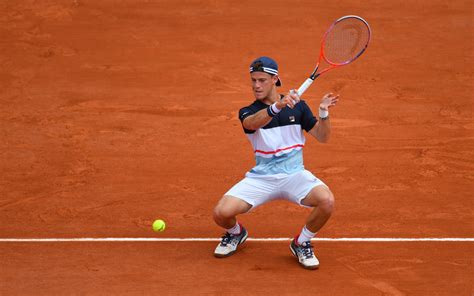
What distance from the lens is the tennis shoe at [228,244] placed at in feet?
29.9

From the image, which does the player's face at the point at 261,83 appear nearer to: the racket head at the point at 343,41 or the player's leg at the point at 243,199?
the racket head at the point at 343,41

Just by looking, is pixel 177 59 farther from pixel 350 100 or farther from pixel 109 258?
pixel 109 258

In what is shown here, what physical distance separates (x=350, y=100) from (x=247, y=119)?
485 cm

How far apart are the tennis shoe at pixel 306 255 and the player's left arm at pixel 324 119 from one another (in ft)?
3.60

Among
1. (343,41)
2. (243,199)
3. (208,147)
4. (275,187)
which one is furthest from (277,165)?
(208,147)

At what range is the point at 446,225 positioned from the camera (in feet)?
32.7

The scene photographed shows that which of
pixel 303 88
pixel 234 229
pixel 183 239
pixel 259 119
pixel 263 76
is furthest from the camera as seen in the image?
pixel 183 239

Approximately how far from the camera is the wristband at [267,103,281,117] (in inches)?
324

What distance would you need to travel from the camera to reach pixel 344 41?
8.98 metres

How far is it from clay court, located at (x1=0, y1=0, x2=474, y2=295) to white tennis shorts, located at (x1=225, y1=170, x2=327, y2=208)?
0.68 m

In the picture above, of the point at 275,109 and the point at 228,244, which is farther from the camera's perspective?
the point at 228,244

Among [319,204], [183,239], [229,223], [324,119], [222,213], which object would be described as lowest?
[183,239]

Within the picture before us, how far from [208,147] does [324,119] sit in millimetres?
3748

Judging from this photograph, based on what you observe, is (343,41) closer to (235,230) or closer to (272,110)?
(272,110)
